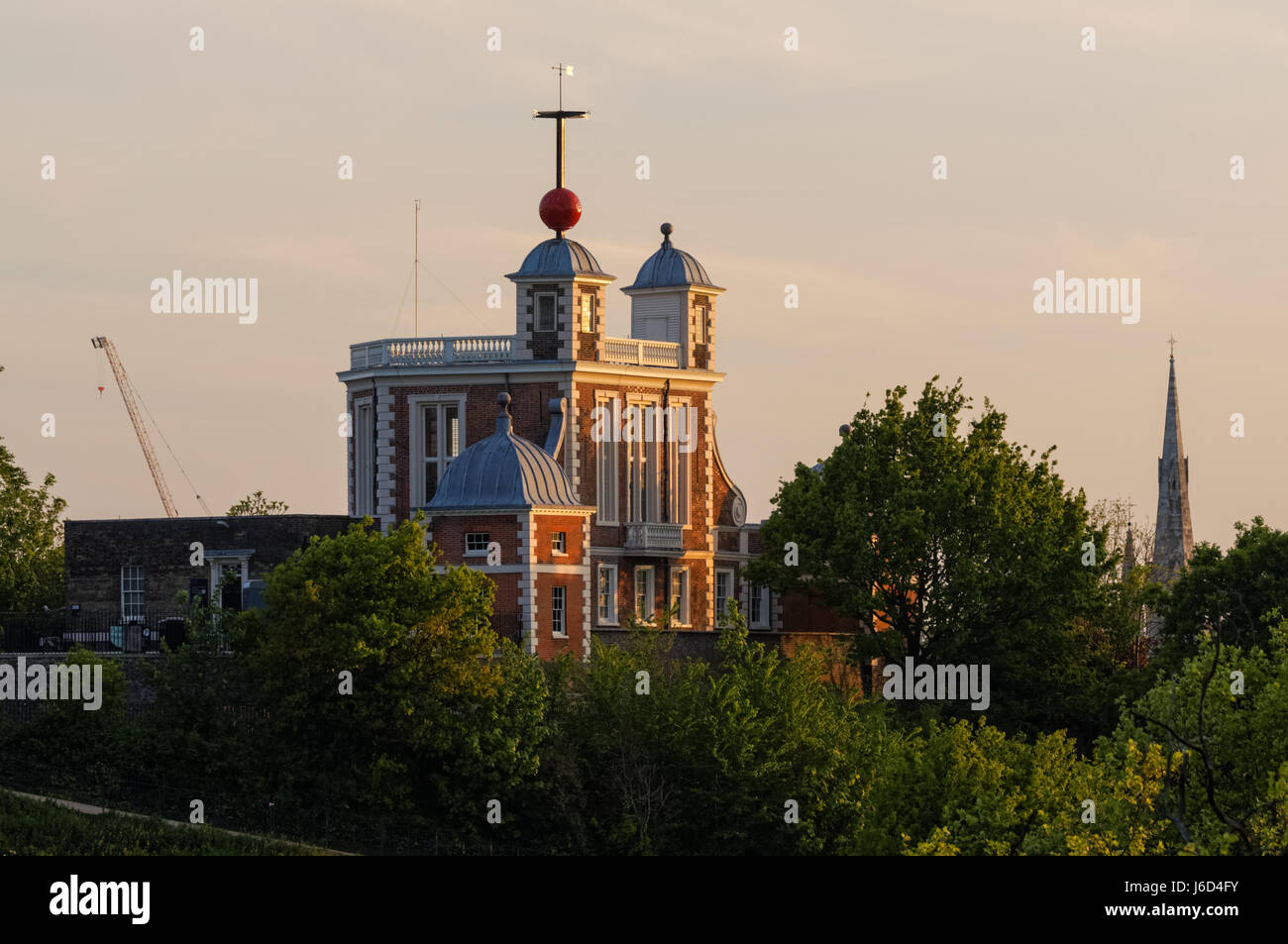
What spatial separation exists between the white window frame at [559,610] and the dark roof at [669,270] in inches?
653

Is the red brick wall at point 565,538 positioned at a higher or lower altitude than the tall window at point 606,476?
lower

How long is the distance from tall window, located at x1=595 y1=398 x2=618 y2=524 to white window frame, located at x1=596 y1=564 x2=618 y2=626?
1661 millimetres

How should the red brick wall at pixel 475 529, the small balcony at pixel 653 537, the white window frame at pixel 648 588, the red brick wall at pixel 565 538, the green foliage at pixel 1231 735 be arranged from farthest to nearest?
1. the white window frame at pixel 648 588
2. the small balcony at pixel 653 537
3. the red brick wall at pixel 565 538
4. the red brick wall at pixel 475 529
5. the green foliage at pixel 1231 735

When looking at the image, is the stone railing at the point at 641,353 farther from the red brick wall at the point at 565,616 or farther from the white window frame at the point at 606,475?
the red brick wall at the point at 565,616

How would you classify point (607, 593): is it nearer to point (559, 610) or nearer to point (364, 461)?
point (559, 610)

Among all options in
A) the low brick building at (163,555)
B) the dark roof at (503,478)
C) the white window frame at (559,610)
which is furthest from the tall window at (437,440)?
the white window frame at (559,610)

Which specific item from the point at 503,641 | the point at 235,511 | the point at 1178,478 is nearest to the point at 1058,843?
the point at 503,641

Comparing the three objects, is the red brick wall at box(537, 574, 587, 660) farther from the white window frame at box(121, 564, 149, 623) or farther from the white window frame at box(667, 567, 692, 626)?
the white window frame at box(121, 564, 149, 623)

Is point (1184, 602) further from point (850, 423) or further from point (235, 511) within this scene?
point (235, 511)

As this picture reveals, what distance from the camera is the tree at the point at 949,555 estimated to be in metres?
82.2

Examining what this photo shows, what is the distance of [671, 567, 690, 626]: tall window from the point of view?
84.4m

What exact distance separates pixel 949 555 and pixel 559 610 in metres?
16.1
